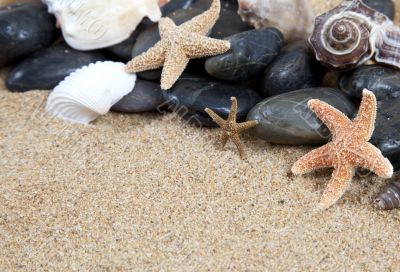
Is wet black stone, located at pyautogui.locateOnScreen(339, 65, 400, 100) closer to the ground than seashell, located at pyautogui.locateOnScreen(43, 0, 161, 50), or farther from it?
farther from it

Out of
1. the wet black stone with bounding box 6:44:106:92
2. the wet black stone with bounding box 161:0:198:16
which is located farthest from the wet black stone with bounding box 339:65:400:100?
the wet black stone with bounding box 6:44:106:92

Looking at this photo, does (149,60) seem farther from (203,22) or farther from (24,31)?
(24,31)

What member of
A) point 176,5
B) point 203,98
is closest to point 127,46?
point 176,5

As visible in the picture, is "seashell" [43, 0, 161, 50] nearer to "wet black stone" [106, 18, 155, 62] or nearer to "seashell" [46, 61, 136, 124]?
"wet black stone" [106, 18, 155, 62]

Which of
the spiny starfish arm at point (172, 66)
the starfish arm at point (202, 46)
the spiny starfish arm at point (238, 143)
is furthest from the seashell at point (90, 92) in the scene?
the spiny starfish arm at point (238, 143)

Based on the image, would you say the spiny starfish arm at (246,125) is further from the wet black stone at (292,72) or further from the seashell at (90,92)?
the seashell at (90,92)

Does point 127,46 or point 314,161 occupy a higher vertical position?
point 314,161
